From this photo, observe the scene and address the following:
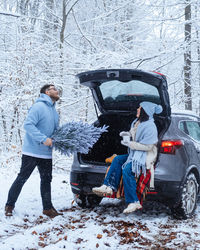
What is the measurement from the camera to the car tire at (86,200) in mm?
5289

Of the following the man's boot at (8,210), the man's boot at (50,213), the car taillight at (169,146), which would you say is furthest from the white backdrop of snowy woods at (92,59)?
the man's boot at (8,210)

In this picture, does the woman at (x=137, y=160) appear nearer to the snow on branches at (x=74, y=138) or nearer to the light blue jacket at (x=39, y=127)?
the snow on branches at (x=74, y=138)

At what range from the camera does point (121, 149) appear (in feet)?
19.1

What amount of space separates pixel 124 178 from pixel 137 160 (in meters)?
0.31

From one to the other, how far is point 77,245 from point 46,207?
1.45 m

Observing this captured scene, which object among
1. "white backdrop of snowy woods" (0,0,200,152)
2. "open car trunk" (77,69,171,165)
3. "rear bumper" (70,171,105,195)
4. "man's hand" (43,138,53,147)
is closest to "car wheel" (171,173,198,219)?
"open car trunk" (77,69,171,165)

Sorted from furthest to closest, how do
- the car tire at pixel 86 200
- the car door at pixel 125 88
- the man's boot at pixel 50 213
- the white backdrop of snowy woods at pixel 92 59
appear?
the white backdrop of snowy woods at pixel 92 59 < the car tire at pixel 86 200 < the man's boot at pixel 50 213 < the car door at pixel 125 88

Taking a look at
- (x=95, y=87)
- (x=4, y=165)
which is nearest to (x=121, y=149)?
(x=95, y=87)

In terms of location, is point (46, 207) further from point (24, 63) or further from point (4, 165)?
point (24, 63)

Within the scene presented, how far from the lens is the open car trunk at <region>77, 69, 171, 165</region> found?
183 inches

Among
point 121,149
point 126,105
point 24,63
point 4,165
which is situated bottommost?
point 4,165

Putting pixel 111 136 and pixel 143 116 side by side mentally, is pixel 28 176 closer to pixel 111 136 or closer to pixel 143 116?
pixel 111 136

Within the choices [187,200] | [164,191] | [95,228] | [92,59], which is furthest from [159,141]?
[92,59]

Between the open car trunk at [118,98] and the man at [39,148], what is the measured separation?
0.60 meters
